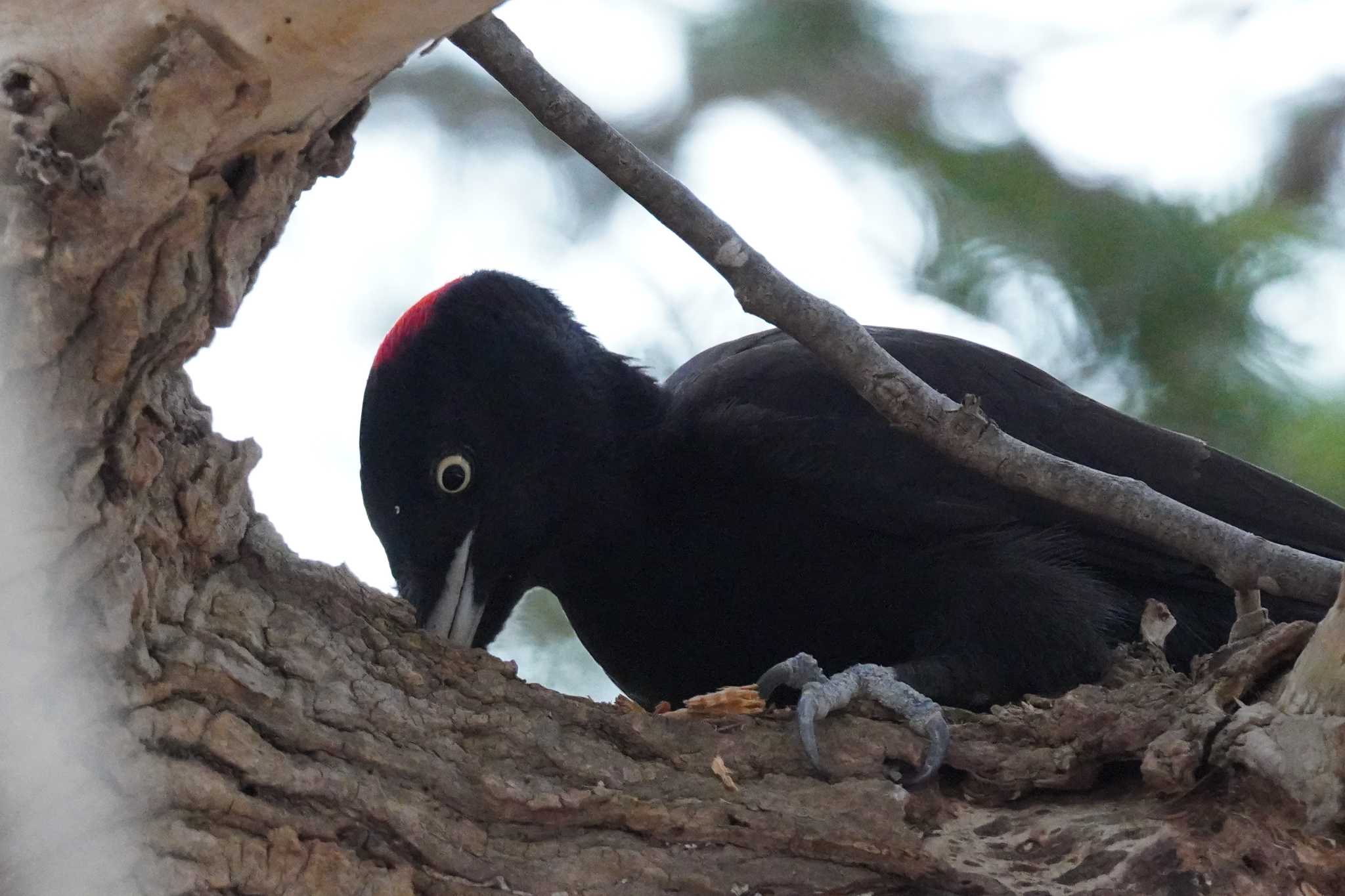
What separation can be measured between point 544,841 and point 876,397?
0.93 metres

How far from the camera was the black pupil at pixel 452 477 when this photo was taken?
324 centimetres

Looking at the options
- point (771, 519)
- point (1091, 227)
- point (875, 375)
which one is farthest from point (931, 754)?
point (1091, 227)

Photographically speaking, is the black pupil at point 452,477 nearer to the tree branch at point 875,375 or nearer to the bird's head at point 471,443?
the bird's head at point 471,443

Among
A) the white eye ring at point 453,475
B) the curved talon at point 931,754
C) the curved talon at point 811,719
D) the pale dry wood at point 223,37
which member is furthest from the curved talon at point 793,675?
the pale dry wood at point 223,37

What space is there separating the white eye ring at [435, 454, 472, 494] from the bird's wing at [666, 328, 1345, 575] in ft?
1.83

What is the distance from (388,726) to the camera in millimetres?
2197

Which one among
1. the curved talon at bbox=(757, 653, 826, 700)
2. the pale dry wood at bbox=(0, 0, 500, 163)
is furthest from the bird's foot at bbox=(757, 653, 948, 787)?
the pale dry wood at bbox=(0, 0, 500, 163)

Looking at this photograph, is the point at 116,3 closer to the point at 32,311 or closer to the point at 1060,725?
the point at 32,311

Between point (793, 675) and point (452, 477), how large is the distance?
1.04 m

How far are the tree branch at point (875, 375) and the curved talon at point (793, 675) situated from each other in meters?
0.49

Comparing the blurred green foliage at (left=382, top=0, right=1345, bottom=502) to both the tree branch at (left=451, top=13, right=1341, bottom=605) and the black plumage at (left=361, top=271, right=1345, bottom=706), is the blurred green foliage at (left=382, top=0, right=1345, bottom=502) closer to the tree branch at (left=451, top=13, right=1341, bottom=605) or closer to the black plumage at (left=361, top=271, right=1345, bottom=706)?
the black plumage at (left=361, top=271, right=1345, bottom=706)

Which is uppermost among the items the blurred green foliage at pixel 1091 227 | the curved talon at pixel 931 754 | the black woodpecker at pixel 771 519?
the blurred green foliage at pixel 1091 227

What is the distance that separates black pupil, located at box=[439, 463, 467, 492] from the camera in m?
3.24

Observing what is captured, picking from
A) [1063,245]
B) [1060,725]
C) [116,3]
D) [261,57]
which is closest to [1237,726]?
[1060,725]
